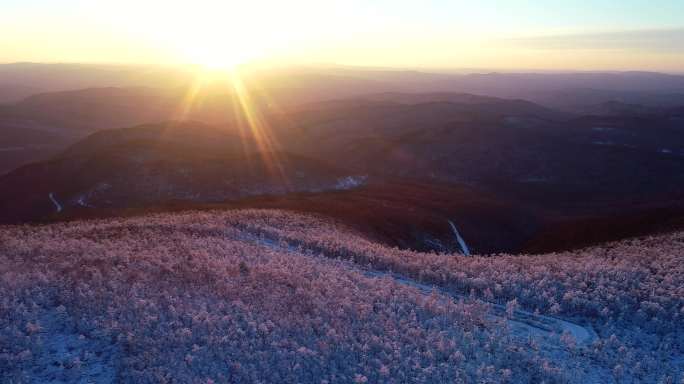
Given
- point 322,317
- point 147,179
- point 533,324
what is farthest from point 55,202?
point 533,324

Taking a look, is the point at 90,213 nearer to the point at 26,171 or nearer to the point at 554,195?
the point at 26,171

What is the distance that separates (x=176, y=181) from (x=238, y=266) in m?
50.7

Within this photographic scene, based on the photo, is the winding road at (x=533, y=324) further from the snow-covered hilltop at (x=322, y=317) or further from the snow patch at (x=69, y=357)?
the snow patch at (x=69, y=357)

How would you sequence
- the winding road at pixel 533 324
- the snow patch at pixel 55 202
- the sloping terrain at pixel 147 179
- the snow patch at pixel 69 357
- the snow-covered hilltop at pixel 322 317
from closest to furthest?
the snow patch at pixel 69 357, the snow-covered hilltop at pixel 322 317, the winding road at pixel 533 324, the snow patch at pixel 55 202, the sloping terrain at pixel 147 179

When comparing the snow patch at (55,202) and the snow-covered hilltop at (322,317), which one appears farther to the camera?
the snow patch at (55,202)

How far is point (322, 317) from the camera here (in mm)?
12969

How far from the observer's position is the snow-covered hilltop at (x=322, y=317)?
10.7 metres

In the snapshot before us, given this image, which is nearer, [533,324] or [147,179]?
[533,324]

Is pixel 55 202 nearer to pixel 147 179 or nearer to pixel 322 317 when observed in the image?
pixel 147 179

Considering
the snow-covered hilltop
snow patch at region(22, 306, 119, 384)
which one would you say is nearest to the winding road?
the snow-covered hilltop

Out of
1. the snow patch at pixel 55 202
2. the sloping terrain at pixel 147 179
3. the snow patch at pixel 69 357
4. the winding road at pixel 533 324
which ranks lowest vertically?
Result: the snow patch at pixel 55 202

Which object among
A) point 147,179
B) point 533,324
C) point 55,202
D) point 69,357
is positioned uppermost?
point 69,357

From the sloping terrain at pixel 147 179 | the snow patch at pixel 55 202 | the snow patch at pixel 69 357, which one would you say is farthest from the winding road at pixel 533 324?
the snow patch at pixel 55 202

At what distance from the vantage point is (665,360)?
38.9ft
